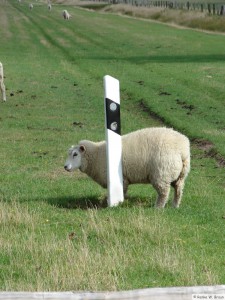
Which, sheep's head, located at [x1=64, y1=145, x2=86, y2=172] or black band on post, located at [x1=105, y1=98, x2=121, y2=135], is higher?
black band on post, located at [x1=105, y1=98, x2=121, y2=135]

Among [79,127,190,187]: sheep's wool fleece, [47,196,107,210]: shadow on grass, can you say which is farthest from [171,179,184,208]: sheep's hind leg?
[47,196,107,210]: shadow on grass

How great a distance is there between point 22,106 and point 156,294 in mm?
18169

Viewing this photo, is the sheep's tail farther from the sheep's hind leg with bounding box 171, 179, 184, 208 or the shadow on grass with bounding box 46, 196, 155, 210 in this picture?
the shadow on grass with bounding box 46, 196, 155, 210

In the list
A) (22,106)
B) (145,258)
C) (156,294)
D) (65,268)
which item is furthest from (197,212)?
(22,106)

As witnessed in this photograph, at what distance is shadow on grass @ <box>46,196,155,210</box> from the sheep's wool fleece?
31 cm

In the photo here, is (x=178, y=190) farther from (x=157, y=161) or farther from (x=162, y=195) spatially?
(x=157, y=161)

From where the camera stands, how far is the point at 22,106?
74.1 ft

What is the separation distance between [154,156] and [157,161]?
0.10 meters

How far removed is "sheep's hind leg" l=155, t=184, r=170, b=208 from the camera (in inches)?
395

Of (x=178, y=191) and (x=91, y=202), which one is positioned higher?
(x=178, y=191)

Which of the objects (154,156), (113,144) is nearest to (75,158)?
(113,144)

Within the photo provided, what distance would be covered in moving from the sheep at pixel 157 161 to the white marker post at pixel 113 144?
0.13 meters

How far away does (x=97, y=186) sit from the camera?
1200 cm

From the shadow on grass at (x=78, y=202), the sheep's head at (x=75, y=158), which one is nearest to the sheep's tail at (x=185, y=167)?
the shadow on grass at (x=78, y=202)
